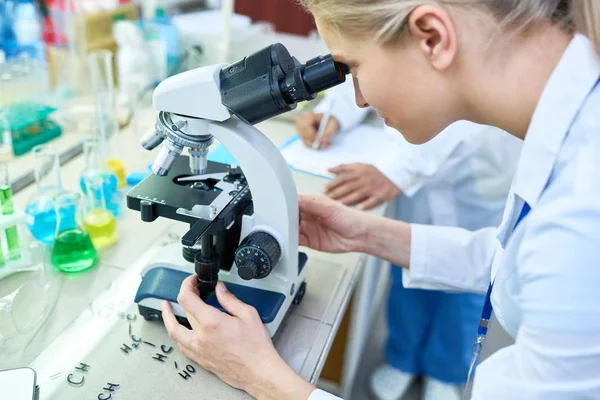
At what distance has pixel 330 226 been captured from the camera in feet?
3.67

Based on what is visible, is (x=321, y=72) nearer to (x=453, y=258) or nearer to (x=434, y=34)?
(x=434, y=34)

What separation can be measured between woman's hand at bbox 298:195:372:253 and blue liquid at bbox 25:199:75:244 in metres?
0.47

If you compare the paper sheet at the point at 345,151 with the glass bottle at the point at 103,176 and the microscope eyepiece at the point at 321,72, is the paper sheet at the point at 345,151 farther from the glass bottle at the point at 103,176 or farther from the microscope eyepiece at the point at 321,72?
the microscope eyepiece at the point at 321,72

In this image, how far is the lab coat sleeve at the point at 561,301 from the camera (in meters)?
0.57

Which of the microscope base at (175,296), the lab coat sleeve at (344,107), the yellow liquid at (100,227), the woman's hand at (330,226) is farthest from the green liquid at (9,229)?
the lab coat sleeve at (344,107)

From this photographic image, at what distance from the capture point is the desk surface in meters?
0.81

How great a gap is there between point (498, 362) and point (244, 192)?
0.48 m

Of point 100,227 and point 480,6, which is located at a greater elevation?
point 480,6

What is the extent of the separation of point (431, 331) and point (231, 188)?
1187 millimetres

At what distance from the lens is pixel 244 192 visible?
0.92m

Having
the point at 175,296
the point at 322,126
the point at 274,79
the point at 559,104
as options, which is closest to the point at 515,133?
the point at 559,104

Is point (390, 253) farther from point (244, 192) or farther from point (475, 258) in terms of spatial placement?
point (244, 192)

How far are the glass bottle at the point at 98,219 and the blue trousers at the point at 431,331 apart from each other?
38.2 inches

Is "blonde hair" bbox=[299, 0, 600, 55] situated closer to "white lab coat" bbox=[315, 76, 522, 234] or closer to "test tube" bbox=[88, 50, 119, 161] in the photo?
"white lab coat" bbox=[315, 76, 522, 234]
